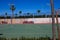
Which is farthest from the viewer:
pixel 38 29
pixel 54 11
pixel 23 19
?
pixel 23 19

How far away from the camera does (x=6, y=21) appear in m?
31.8

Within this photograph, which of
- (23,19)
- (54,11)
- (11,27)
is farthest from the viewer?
(23,19)

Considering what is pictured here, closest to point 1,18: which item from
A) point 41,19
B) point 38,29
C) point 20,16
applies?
point 20,16

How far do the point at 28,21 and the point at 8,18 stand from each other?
3271 mm

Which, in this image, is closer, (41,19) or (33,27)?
(33,27)

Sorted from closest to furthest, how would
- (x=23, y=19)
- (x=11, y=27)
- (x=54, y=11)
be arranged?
(x=54, y=11)
(x=11, y=27)
(x=23, y=19)

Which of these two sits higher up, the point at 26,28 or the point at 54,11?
the point at 54,11

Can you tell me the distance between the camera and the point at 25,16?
31.0 meters

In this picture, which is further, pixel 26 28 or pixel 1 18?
pixel 1 18

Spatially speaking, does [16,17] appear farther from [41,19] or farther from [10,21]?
[41,19]

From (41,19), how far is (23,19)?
2.83m

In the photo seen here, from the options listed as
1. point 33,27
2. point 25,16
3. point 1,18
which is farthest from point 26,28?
point 1,18

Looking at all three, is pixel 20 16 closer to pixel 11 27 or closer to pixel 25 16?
pixel 25 16

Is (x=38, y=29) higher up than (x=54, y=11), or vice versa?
(x=54, y=11)
